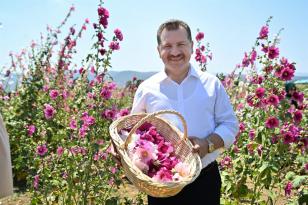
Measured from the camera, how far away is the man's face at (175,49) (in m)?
2.31

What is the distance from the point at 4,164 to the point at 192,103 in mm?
1130

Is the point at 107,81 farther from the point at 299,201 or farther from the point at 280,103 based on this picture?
the point at 299,201

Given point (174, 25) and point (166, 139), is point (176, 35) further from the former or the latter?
point (166, 139)

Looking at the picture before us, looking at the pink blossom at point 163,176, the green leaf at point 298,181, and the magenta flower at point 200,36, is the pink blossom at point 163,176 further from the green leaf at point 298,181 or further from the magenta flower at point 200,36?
the magenta flower at point 200,36

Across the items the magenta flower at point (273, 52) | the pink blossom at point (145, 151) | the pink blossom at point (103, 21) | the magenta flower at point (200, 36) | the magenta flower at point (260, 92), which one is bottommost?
the pink blossom at point (145, 151)

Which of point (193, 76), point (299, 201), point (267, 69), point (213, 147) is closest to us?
point (213, 147)

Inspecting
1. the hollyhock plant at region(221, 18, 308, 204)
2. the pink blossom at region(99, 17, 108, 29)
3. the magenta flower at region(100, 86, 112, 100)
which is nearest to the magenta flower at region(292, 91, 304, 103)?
the hollyhock plant at region(221, 18, 308, 204)

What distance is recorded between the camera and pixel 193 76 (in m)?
2.43

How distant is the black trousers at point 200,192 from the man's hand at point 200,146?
16cm

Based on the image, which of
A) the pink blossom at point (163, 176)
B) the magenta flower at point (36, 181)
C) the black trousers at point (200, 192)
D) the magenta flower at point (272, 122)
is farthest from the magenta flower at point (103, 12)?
the pink blossom at point (163, 176)

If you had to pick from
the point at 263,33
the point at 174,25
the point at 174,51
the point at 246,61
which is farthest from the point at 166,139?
the point at 246,61

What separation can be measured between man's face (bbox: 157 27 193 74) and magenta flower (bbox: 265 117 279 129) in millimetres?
1205

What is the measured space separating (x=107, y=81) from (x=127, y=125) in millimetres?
1468

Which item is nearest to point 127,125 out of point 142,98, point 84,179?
point 142,98
